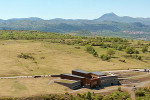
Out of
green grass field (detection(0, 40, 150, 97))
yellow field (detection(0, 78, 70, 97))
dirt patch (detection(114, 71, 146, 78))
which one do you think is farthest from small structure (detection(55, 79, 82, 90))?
dirt patch (detection(114, 71, 146, 78))

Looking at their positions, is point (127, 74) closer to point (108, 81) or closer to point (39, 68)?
point (108, 81)

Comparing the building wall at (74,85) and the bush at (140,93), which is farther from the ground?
the building wall at (74,85)

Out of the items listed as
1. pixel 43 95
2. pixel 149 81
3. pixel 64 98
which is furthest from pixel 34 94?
pixel 149 81

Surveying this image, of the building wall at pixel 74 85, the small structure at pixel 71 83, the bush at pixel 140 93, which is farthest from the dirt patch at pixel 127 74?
the small structure at pixel 71 83

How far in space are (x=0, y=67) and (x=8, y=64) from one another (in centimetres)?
673

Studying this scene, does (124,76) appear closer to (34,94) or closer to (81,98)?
(81,98)

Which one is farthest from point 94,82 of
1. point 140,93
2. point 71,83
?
point 140,93

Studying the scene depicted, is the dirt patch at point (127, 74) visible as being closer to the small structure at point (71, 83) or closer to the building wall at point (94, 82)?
the building wall at point (94, 82)

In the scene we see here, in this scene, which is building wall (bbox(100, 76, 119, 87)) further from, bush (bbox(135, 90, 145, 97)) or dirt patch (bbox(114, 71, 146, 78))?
bush (bbox(135, 90, 145, 97))

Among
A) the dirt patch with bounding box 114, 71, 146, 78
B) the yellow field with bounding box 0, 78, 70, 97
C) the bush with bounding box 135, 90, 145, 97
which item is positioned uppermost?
the dirt patch with bounding box 114, 71, 146, 78

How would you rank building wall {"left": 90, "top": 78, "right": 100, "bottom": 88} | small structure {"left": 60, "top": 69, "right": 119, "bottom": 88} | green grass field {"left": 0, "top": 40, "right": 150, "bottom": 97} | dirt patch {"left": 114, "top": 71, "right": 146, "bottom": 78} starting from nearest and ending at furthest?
1. green grass field {"left": 0, "top": 40, "right": 150, "bottom": 97}
2. building wall {"left": 90, "top": 78, "right": 100, "bottom": 88}
3. small structure {"left": 60, "top": 69, "right": 119, "bottom": 88}
4. dirt patch {"left": 114, "top": 71, "right": 146, "bottom": 78}

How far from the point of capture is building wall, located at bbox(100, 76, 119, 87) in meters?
75.2

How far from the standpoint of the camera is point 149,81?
8069cm

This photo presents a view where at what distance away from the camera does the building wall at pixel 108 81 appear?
247 feet
